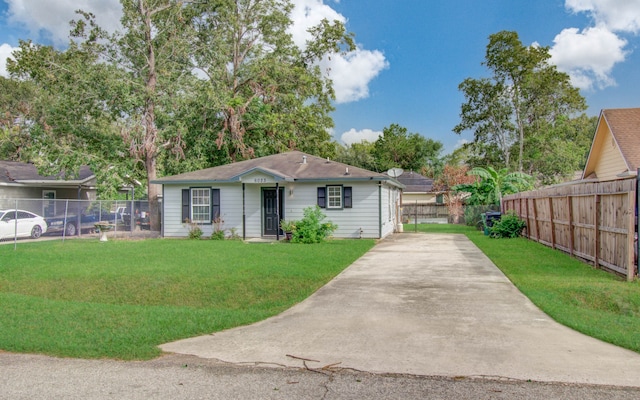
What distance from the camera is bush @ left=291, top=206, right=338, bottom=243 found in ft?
60.2

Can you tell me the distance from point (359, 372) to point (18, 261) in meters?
11.8

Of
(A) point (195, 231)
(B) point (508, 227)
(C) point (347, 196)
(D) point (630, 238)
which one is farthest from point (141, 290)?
(B) point (508, 227)

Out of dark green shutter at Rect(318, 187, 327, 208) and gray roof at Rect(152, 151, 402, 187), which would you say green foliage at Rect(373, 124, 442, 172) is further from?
dark green shutter at Rect(318, 187, 327, 208)

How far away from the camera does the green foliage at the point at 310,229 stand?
18.3 meters

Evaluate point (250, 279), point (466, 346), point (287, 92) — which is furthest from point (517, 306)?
point (287, 92)

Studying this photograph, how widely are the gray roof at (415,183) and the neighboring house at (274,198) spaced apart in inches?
821

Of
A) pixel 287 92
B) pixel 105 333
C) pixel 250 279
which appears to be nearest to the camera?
pixel 105 333

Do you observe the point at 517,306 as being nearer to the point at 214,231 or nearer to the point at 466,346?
the point at 466,346

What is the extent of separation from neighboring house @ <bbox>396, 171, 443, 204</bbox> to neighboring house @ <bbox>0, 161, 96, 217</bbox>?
964 inches

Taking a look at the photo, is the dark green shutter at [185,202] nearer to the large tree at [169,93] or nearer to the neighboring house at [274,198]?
the neighboring house at [274,198]

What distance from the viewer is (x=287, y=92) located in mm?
30531

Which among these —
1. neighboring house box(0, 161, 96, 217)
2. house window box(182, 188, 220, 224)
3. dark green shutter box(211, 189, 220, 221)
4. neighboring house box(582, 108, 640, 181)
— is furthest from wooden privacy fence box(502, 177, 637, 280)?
neighboring house box(0, 161, 96, 217)

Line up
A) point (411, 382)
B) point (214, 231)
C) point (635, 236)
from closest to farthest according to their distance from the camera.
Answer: point (411, 382)
point (635, 236)
point (214, 231)

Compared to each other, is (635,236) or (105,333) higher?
(635,236)
